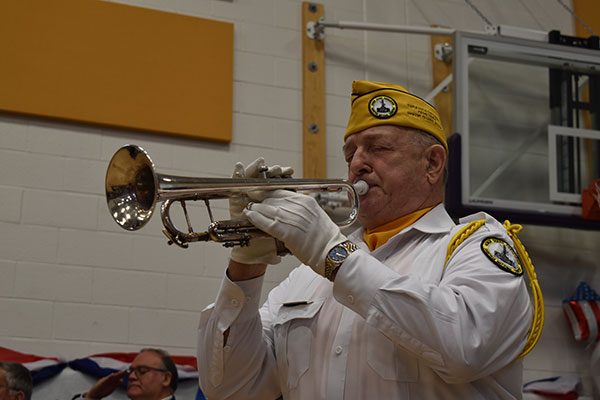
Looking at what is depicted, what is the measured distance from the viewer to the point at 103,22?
177 inches

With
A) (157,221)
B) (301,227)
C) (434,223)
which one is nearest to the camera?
(301,227)

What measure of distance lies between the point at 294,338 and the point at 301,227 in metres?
0.40

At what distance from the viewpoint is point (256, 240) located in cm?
215

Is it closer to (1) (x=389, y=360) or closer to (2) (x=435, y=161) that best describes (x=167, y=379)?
(2) (x=435, y=161)

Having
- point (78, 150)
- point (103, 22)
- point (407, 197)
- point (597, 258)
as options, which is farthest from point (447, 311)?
point (597, 258)

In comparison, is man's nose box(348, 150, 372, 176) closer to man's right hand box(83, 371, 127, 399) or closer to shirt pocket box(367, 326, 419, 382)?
shirt pocket box(367, 326, 419, 382)

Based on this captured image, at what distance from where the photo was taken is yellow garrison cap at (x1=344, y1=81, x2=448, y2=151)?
94.4 inches

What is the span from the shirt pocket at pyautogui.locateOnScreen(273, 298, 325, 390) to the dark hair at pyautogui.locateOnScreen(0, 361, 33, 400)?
201 centimetres

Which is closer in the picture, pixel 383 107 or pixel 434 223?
pixel 434 223

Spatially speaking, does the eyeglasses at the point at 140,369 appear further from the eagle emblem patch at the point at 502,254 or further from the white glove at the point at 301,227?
the eagle emblem patch at the point at 502,254

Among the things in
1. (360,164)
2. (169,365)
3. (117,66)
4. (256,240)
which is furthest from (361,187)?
(117,66)

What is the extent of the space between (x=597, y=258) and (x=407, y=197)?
3.27m

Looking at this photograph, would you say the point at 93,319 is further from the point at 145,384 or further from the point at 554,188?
the point at 554,188

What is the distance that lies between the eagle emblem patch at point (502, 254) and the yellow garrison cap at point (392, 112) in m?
0.49
